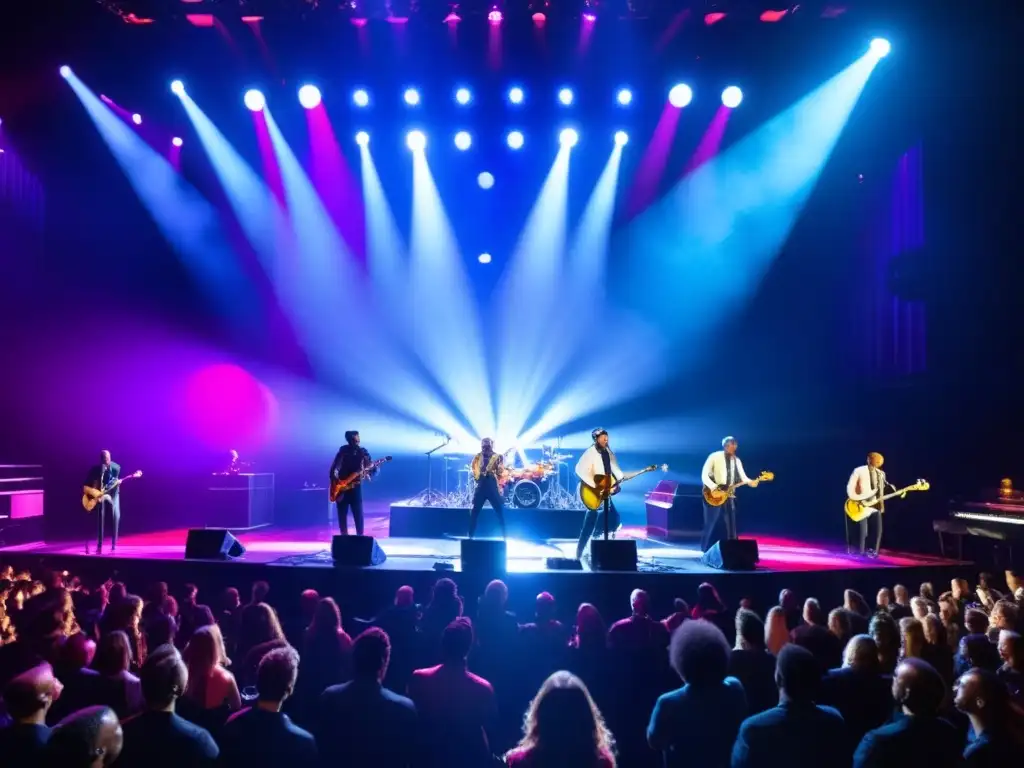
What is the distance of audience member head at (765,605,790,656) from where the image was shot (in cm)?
484

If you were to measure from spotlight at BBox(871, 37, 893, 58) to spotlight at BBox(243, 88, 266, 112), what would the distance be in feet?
33.1

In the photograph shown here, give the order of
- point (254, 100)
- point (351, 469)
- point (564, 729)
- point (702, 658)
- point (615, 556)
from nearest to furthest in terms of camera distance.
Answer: point (564, 729) < point (702, 658) < point (615, 556) < point (351, 469) < point (254, 100)

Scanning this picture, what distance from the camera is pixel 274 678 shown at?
9.38ft

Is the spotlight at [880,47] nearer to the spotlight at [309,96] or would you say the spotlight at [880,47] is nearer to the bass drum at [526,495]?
the bass drum at [526,495]

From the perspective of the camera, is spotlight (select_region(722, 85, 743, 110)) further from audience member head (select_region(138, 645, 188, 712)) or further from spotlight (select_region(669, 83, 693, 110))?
audience member head (select_region(138, 645, 188, 712))

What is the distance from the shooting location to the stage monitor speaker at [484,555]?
7.66m

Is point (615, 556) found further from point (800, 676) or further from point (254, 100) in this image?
point (254, 100)

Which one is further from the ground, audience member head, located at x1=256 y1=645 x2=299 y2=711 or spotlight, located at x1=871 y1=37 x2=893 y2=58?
spotlight, located at x1=871 y1=37 x2=893 y2=58

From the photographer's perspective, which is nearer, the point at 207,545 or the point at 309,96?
the point at 207,545

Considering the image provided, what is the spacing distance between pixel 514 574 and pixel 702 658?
5061mm

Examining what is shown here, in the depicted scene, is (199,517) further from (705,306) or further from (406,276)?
(705,306)

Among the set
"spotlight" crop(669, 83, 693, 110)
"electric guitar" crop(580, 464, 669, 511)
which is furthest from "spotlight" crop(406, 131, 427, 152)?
"electric guitar" crop(580, 464, 669, 511)

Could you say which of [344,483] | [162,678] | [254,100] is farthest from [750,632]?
[254,100]

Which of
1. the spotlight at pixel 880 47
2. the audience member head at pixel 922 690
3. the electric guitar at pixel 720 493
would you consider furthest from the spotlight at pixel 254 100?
the audience member head at pixel 922 690
